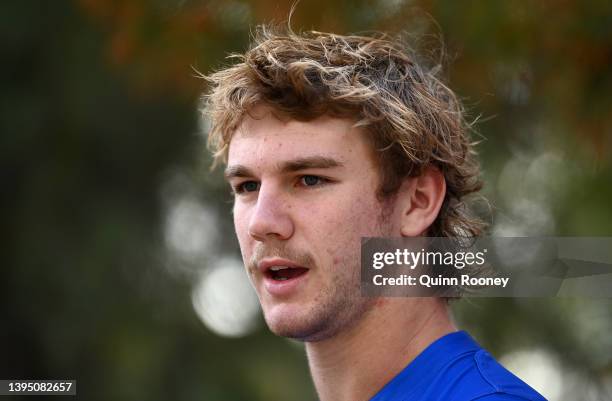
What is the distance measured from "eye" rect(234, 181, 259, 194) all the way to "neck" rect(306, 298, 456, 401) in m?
0.45

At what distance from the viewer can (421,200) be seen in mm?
3141

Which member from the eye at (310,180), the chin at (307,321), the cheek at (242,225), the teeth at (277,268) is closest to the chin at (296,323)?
the chin at (307,321)

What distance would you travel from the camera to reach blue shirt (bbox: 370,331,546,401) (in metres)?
2.63

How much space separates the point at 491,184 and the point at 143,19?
85.5 inches

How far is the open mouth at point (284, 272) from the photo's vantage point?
2.90 meters

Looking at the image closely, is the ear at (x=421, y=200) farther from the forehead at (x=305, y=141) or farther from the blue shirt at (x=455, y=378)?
the blue shirt at (x=455, y=378)

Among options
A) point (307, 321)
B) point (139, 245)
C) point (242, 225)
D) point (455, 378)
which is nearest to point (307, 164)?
point (242, 225)

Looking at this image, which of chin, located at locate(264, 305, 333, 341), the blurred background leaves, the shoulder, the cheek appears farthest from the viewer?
the blurred background leaves

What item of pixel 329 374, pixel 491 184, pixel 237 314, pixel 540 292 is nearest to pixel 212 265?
pixel 237 314

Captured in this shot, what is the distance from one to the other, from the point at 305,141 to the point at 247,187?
0.23m

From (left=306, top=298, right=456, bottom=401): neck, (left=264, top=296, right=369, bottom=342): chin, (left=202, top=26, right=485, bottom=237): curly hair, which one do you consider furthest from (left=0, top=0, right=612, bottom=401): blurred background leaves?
(left=264, top=296, right=369, bottom=342): chin

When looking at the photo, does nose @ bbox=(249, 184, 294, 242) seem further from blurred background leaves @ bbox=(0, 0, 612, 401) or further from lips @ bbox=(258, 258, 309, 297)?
blurred background leaves @ bbox=(0, 0, 612, 401)

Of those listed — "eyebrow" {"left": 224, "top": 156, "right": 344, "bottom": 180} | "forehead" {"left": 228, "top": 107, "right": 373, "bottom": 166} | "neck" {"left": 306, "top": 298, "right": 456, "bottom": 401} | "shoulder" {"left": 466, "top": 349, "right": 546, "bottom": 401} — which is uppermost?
"forehead" {"left": 228, "top": 107, "right": 373, "bottom": 166}

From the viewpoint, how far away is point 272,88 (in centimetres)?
304
